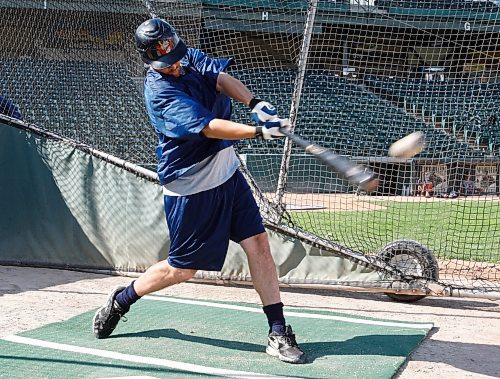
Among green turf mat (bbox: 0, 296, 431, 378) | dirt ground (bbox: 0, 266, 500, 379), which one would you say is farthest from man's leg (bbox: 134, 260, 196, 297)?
dirt ground (bbox: 0, 266, 500, 379)

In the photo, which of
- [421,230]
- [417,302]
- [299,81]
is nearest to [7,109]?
[299,81]

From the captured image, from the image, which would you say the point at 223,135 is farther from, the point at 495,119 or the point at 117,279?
the point at 495,119

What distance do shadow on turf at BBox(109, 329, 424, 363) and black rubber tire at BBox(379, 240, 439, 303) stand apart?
1064mm

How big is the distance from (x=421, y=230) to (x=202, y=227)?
6733 mm

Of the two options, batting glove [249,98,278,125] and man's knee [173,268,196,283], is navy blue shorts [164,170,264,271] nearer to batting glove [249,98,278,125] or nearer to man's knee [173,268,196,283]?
man's knee [173,268,196,283]

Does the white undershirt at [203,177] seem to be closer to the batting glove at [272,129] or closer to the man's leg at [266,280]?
the man's leg at [266,280]

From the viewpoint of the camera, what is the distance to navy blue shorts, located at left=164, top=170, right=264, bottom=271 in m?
3.97

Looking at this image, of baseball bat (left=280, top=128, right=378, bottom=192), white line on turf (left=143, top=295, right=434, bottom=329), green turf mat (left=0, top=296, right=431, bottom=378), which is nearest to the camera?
baseball bat (left=280, top=128, right=378, bottom=192)

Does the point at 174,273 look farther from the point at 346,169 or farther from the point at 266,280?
the point at 346,169

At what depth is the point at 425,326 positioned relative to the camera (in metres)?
4.67

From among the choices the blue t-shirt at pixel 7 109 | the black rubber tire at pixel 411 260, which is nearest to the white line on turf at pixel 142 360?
the black rubber tire at pixel 411 260

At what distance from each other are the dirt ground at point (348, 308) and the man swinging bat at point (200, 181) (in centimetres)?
85

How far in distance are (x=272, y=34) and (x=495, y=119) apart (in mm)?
5507

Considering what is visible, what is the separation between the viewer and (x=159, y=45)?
3840 millimetres
